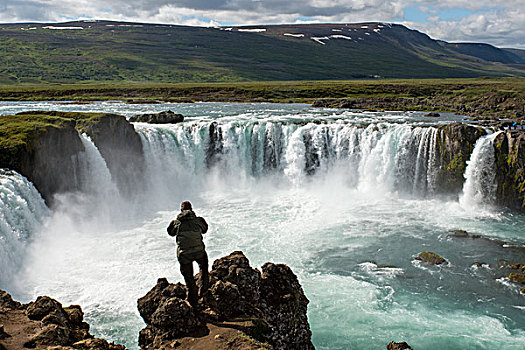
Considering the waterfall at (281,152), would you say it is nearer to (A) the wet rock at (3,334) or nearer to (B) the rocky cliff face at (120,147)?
(B) the rocky cliff face at (120,147)

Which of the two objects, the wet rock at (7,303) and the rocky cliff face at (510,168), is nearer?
the wet rock at (7,303)

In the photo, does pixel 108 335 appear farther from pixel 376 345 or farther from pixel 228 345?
pixel 376 345

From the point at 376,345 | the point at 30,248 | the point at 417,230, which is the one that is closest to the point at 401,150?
the point at 417,230

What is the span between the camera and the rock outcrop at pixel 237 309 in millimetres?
10250

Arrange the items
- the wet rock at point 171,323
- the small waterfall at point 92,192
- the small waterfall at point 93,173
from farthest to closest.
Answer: the small waterfall at point 93,173 < the small waterfall at point 92,192 < the wet rock at point 171,323

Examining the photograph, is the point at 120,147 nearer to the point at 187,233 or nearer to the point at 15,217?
the point at 15,217


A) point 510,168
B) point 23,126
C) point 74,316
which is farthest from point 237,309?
point 510,168

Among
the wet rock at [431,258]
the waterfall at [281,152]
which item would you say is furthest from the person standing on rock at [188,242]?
the waterfall at [281,152]

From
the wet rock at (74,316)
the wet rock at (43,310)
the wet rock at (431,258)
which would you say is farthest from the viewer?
the wet rock at (431,258)

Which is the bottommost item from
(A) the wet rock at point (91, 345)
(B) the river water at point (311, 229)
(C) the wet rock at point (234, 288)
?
(B) the river water at point (311, 229)

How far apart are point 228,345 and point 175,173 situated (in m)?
27.6

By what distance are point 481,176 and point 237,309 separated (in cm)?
2545

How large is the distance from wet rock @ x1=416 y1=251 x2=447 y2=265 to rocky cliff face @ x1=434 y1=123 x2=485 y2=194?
1170 cm

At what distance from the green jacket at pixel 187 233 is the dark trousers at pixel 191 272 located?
0.15 metres
